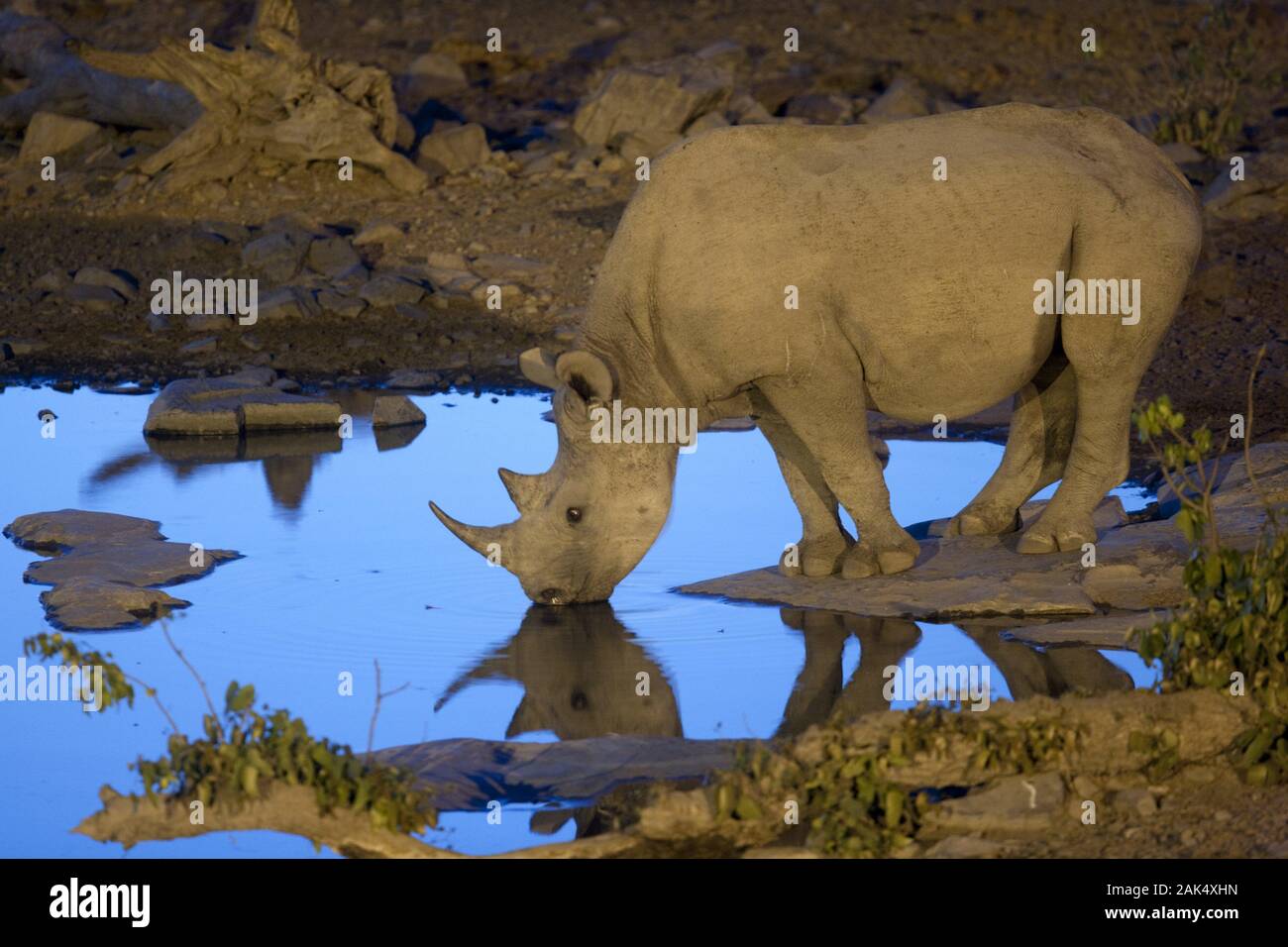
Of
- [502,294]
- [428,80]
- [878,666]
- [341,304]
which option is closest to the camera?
[878,666]

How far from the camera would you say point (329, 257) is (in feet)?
57.3

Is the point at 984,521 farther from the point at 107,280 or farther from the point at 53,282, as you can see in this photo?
the point at 53,282

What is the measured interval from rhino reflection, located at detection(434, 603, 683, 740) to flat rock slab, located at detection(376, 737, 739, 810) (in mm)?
389

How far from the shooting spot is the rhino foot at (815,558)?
10.1 m

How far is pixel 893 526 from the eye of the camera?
32.8 ft

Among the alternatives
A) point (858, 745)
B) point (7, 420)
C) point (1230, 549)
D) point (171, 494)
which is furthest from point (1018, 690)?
point (7, 420)

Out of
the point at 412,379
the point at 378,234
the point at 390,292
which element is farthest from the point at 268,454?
the point at 378,234

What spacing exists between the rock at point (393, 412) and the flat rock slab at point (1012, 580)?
14.9 ft

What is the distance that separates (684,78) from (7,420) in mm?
7812

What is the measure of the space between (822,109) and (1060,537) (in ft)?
36.5

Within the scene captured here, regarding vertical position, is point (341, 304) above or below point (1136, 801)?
above

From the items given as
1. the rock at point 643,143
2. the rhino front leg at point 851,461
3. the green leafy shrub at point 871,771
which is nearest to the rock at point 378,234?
the rock at point 643,143

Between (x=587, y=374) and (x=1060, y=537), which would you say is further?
(x=1060, y=537)

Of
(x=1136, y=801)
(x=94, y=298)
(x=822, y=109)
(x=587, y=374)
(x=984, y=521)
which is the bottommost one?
(x=1136, y=801)
